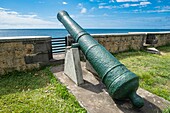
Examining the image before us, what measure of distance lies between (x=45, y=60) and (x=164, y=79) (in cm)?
450

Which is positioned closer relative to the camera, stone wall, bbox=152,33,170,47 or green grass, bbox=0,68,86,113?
green grass, bbox=0,68,86,113

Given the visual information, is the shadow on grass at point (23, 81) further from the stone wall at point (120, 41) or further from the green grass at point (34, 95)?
the stone wall at point (120, 41)

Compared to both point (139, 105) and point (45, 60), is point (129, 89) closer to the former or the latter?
point (139, 105)

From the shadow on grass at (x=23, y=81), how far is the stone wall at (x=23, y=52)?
269 mm

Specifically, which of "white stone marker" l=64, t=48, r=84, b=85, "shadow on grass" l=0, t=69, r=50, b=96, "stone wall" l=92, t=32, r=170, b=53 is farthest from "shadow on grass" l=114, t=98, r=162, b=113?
"stone wall" l=92, t=32, r=170, b=53

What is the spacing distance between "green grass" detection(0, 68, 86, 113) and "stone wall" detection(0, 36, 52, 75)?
0.37 m

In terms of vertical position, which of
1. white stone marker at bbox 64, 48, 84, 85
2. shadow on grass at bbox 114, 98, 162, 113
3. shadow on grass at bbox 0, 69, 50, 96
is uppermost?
white stone marker at bbox 64, 48, 84, 85

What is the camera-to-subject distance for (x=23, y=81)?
4699 millimetres

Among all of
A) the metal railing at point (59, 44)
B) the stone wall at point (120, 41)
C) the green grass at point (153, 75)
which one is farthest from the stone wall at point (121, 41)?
the metal railing at point (59, 44)

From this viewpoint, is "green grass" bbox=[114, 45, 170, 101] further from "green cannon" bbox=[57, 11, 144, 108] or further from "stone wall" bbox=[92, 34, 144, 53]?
"green cannon" bbox=[57, 11, 144, 108]

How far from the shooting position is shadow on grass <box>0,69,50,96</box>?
4.21m

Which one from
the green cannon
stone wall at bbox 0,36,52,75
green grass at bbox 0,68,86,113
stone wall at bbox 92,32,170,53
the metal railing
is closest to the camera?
the green cannon

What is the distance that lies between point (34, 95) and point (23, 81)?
1.05 meters

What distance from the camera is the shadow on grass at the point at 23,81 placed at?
4211 mm
